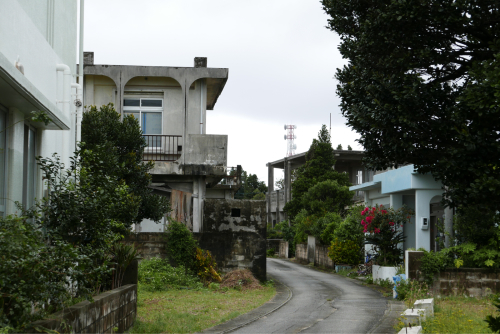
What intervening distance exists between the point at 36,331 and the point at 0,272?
736 mm

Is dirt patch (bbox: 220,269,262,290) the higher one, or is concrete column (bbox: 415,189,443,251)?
concrete column (bbox: 415,189,443,251)

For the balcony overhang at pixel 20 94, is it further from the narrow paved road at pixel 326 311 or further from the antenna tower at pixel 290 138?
the antenna tower at pixel 290 138

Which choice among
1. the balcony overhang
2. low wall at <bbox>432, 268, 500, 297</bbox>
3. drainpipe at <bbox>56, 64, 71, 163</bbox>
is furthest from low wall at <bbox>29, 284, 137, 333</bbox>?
low wall at <bbox>432, 268, 500, 297</bbox>

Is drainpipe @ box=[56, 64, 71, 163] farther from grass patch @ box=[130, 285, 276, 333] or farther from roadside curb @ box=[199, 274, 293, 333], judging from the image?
roadside curb @ box=[199, 274, 293, 333]

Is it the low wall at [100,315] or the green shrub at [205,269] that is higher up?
the low wall at [100,315]

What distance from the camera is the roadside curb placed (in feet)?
33.2

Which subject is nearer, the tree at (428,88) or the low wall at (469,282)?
the tree at (428,88)

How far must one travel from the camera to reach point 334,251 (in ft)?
75.5

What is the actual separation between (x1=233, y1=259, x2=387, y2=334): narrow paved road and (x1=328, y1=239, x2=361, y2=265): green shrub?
4287 millimetres

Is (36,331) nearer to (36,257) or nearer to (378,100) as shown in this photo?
(36,257)

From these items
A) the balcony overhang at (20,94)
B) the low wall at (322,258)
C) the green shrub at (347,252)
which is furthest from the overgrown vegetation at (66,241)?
the low wall at (322,258)

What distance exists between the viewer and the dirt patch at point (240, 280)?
1580 cm

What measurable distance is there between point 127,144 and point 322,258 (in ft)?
45.1

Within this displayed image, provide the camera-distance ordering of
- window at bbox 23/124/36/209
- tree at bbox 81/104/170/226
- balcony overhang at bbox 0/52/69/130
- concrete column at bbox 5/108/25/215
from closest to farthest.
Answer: balcony overhang at bbox 0/52/69/130 < concrete column at bbox 5/108/25/215 < window at bbox 23/124/36/209 < tree at bbox 81/104/170/226
